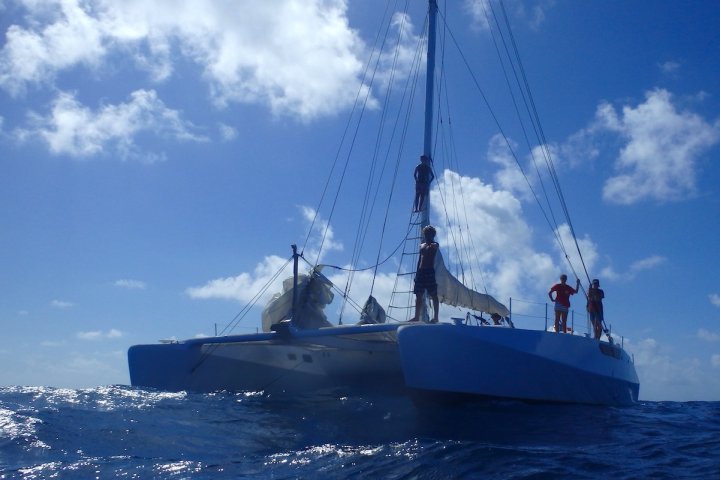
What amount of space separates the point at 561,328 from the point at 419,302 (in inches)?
87.8

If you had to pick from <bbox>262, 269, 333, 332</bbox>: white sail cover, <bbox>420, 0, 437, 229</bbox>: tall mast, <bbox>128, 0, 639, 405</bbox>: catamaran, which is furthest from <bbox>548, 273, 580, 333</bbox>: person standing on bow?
<bbox>262, 269, 333, 332</bbox>: white sail cover

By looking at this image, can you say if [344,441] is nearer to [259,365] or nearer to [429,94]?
Result: [259,365]

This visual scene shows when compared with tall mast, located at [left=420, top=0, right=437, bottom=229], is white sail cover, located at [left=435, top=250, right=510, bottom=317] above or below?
below

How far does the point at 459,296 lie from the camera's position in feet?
35.7

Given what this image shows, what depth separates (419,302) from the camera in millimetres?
7973

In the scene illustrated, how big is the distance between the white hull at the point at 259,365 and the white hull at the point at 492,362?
2.07 m

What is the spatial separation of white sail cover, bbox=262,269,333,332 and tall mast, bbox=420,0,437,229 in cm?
191

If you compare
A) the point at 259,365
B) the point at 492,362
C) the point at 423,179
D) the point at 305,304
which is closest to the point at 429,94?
the point at 423,179

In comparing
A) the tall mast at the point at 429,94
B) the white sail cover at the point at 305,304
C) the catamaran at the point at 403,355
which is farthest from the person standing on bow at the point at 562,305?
the white sail cover at the point at 305,304

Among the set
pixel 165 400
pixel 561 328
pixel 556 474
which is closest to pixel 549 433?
pixel 556 474

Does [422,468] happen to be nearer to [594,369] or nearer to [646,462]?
[646,462]

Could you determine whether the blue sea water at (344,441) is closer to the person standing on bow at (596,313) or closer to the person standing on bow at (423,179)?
the person standing on bow at (596,313)

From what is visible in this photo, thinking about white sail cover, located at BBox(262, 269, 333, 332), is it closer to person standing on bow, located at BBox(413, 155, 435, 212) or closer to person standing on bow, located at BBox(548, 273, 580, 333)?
person standing on bow, located at BBox(413, 155, 435, 212)

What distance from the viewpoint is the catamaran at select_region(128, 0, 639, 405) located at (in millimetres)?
6461
